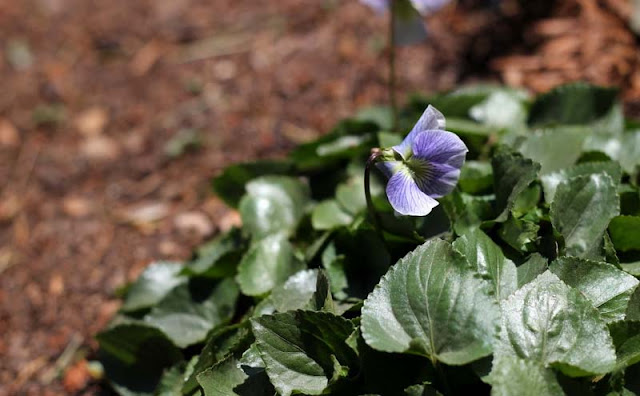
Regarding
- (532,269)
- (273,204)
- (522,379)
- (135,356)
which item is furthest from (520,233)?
(135,356)

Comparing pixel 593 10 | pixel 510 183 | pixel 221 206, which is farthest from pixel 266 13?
pixel 510 183

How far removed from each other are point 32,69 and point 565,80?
2.70 meters

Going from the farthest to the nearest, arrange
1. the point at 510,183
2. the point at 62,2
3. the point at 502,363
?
the point at 62,2 < the point at 510,183 < the point at 502,363

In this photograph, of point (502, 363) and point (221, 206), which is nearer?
point (502, 363)

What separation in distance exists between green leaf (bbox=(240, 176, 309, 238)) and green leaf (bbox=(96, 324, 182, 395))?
0.42 meters

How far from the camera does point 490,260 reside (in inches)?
64.2

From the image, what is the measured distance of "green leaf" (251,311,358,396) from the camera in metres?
1.55

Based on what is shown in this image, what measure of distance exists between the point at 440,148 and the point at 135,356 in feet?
3.73

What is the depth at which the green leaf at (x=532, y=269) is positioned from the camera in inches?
64.8

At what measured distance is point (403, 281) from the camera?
151cm

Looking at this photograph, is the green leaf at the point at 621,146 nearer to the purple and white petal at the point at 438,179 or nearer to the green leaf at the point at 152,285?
the purple and white petal at the point at 438,179

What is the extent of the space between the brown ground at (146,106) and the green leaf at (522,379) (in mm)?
1531

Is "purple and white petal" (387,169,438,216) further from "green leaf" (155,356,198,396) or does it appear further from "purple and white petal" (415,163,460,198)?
"green leaf" (155,356,198,396)

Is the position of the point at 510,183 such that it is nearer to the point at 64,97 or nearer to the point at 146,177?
the point at 146,177
